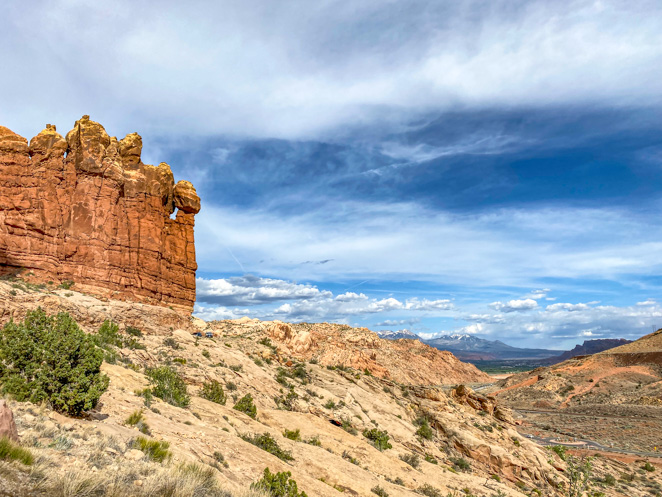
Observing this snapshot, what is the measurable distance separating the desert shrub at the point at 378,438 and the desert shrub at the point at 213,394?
10.6 metres

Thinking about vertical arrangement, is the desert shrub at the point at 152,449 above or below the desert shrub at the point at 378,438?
above

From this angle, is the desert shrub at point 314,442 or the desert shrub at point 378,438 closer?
the desert shrub at point 314,442

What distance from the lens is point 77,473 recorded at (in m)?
6.10

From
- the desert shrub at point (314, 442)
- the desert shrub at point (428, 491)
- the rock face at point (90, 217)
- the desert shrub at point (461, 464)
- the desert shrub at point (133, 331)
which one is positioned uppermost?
the rock face at point (90, 217)

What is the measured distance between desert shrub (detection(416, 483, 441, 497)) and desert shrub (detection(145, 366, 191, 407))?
12.1m

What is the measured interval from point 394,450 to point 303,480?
1403 centimetres

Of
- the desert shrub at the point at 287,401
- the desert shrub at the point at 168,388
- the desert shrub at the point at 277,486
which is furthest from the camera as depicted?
the desert shrub at the point at 287,401

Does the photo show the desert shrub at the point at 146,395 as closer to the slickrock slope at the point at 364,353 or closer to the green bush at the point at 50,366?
the green bush at the point at 50,366

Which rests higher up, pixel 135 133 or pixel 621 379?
pixel 135 133

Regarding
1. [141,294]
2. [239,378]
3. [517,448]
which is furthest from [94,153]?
[517,448]

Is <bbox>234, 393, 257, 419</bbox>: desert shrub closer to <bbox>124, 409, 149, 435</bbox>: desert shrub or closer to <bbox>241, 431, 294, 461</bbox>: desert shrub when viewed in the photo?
<bbox>241, 431, 294, 461</bbox>: desert shrub

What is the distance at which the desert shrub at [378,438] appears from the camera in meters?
24.5

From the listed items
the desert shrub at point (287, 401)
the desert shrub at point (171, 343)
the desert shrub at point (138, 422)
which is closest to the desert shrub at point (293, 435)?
the desert shrub at point (287, 401)

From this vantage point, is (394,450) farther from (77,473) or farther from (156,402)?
(77,473)
